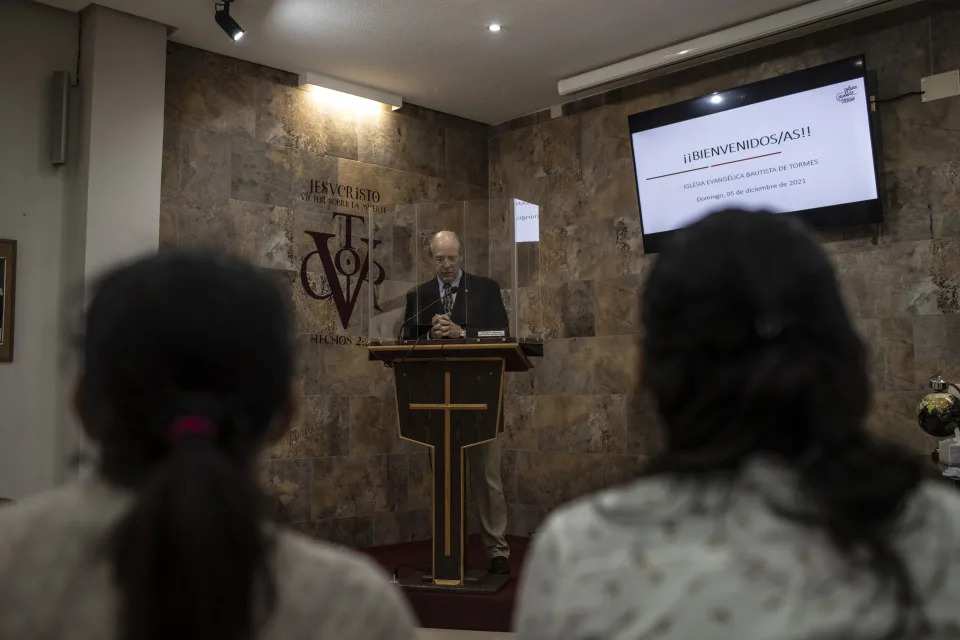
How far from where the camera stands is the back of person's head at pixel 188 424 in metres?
0.79

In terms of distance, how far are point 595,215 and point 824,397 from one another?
5829 mm

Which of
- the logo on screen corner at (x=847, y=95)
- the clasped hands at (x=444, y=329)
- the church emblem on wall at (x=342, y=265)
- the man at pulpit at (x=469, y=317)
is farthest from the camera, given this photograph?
the church emblem on wall at (x=342, y=265)

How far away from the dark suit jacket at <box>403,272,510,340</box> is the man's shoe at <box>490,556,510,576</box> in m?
1.22

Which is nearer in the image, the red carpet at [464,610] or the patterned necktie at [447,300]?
the red carpet at [464,610]

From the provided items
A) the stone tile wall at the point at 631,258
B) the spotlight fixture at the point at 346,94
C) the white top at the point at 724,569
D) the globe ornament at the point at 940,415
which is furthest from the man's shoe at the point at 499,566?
the white top at the point at 724,569

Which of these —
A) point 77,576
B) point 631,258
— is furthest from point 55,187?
point 77,576

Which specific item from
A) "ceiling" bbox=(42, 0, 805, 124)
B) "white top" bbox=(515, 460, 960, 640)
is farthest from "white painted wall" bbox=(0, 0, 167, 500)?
"white top" bbox=(515, 460, 960, 640)

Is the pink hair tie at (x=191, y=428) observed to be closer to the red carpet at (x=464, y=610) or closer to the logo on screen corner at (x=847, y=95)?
the red carpet at (x=464, y=610)

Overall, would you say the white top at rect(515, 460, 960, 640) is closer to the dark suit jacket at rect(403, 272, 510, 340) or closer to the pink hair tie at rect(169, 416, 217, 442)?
→ the pink hair tie at rect(169, 416, 217, 442)

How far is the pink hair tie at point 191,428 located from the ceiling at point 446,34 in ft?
15.5

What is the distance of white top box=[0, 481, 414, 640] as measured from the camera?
85 centimetres

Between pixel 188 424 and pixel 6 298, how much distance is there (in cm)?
484

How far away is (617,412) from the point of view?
6.32 m

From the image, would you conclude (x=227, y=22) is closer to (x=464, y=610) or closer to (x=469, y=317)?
(x=469, y=317)
